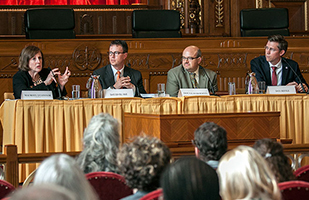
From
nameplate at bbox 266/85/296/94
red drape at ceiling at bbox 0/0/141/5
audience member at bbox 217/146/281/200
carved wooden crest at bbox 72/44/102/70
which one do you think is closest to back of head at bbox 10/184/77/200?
audience member at bbox 217/146/281/200

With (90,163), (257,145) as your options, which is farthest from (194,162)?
(90,163)

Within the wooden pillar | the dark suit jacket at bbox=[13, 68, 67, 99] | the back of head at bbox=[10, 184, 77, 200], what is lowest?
the wooden pillar

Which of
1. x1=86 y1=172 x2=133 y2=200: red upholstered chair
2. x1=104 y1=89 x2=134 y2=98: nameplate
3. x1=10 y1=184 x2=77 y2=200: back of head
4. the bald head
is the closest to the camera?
x1=10 y1=184 x2=77 y2=200: back of head

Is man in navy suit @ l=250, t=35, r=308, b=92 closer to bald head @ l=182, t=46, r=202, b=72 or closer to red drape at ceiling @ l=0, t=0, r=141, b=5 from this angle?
bald head @ l=182, t=46, r=202, b=72

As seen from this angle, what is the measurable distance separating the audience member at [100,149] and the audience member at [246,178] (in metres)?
1.00

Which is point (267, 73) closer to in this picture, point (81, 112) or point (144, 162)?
point (81, 112)

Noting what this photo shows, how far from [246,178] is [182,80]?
4.03 meters

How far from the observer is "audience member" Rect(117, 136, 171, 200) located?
1.60 m

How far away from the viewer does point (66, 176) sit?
1117mm

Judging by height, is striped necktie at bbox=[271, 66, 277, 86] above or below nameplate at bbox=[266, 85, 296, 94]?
above

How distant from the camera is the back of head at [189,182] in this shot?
1.22 m

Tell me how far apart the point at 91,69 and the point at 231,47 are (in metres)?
1.92

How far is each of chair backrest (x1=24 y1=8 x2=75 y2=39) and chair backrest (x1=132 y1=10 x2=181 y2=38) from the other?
2.88 feet

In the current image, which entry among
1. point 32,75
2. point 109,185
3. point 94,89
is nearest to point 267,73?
point 94,89
